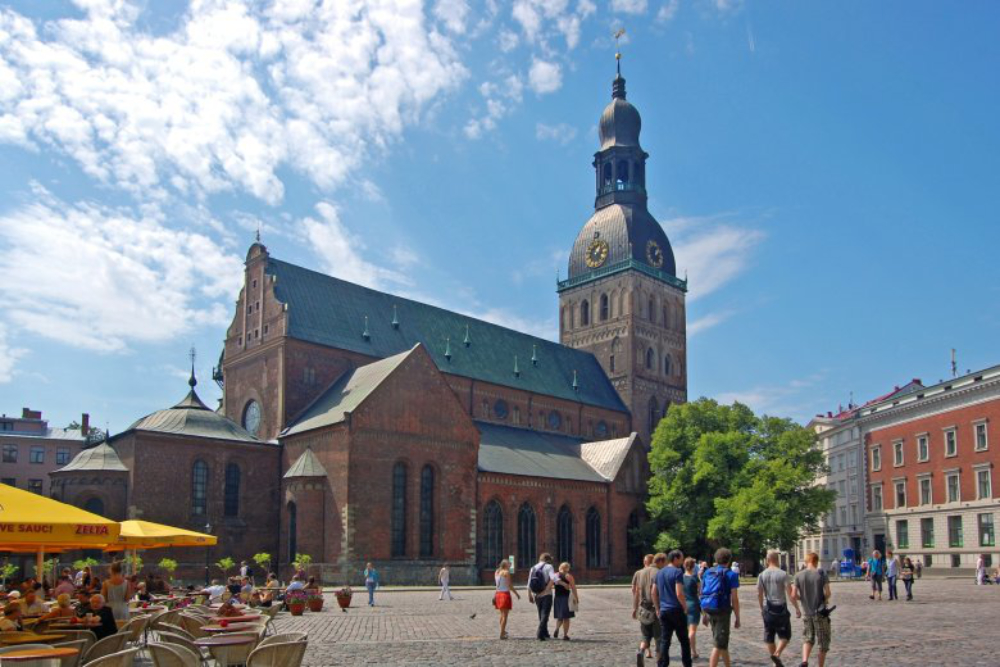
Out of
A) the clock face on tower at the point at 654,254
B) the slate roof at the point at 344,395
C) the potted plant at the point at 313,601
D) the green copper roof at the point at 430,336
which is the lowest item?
the potted plant at the point at 313,601

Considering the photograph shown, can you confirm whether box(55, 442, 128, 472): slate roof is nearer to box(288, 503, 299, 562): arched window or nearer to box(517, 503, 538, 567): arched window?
box(288, 503, 299, 562): arched window

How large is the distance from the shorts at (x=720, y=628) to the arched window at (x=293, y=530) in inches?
1386

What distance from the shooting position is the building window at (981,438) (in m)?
53.8

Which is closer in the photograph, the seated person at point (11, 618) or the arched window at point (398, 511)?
the seated person at point (11, 618)

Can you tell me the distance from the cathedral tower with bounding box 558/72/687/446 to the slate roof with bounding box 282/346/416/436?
92.0 ft

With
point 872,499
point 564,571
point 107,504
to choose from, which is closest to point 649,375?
point 872,499

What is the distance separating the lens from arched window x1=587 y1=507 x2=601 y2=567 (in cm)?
5881

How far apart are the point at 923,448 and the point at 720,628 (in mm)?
51206

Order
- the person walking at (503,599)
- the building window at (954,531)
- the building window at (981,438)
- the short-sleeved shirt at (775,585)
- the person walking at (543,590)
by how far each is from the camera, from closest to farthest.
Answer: the short-sleeved shirt at (775,585) → the person walking at (543,590) → the person walking at (503,599) → the building window at (981,438) → the building window at (954,531)

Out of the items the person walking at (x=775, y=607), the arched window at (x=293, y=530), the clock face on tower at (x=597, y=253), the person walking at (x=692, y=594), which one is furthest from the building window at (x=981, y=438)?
the person walking at (x=775, y=607)

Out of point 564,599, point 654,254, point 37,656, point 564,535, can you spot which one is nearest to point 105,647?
point 37,656

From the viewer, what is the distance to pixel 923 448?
59.8 m

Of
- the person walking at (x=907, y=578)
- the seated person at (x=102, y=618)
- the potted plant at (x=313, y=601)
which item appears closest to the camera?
the seated person at (x=102, y=618)

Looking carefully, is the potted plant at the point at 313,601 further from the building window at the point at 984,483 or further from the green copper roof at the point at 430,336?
the building window at the point at 984,483
